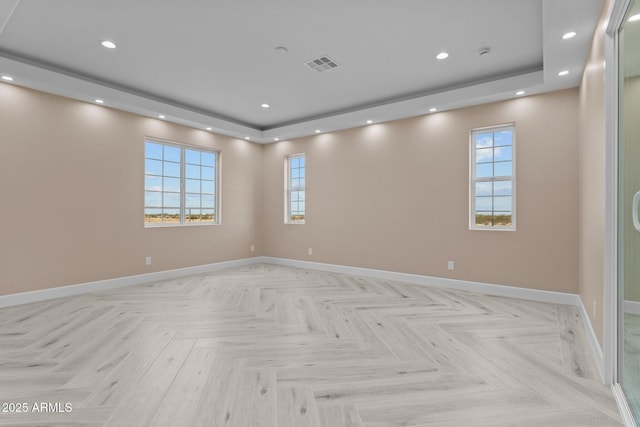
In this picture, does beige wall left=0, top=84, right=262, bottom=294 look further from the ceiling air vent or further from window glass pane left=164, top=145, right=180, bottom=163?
the ceiling air vent

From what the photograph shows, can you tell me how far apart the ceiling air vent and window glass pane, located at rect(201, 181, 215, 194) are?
3.33m

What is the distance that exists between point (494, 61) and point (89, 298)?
232 inches

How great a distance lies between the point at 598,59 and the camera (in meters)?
2.38

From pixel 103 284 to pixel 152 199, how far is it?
1.50m

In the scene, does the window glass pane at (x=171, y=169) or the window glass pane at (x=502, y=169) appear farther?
the window glass pane at (x=171, y=169)

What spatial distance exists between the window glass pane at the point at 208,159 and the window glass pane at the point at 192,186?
1.33 feet

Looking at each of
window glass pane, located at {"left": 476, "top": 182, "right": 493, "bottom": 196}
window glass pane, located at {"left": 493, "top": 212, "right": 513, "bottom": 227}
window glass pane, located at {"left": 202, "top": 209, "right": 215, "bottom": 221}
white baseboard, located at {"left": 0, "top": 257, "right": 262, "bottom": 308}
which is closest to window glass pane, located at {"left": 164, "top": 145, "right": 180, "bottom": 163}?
window glass pane, located at {"left": 202, "top": 209, "right": 215, "bottom": 221}

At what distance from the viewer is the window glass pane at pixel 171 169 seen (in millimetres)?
5473

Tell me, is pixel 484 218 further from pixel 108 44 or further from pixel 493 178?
pixel 108 44

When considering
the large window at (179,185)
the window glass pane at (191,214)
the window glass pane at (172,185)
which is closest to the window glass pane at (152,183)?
the large window at (179,185)

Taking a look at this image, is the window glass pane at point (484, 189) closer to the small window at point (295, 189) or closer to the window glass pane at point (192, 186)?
the small window at point (295, 189)

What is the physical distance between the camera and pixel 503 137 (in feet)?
14.3

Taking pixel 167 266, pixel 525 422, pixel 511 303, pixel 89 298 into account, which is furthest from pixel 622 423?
pixel 167 266

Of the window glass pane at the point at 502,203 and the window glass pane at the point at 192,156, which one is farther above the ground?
the window glass pane at the point at 192,156
